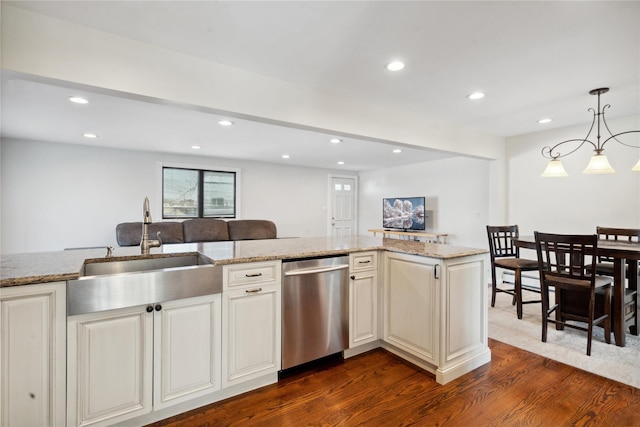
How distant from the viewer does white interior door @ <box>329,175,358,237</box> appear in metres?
8.14

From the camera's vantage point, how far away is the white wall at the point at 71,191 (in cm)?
486

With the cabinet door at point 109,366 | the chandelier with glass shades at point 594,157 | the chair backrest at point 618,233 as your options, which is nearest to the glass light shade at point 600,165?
the chandelier with glass shades at point 594,157

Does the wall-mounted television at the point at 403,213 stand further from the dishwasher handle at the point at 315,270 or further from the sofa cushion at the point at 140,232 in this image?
the dishwasher handle at the point at 315,270

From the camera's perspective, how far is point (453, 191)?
20.0 ft

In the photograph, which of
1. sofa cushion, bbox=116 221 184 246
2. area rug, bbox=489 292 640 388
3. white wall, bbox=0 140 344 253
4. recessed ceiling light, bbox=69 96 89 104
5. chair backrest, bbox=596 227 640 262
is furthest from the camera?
sofa cushion, bbox=116 221 184 246

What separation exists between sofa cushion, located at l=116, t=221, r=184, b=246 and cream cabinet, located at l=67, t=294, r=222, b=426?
12.0 ft

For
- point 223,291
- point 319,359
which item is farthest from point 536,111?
point 223,291

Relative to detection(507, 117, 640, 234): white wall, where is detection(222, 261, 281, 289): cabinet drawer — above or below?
below

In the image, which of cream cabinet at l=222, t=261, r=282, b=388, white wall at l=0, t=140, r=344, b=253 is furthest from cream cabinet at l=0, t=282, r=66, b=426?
white wall at l=0, t=140, r=344, b=253

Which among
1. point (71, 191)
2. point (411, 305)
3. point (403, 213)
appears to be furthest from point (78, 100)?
point (403, 213)

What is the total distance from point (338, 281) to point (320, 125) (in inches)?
55.9

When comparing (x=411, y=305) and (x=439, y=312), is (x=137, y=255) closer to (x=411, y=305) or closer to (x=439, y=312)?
(x=411, y=305)

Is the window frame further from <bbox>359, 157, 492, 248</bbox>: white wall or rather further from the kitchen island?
the kitchen island

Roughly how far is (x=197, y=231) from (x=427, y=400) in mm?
4861
